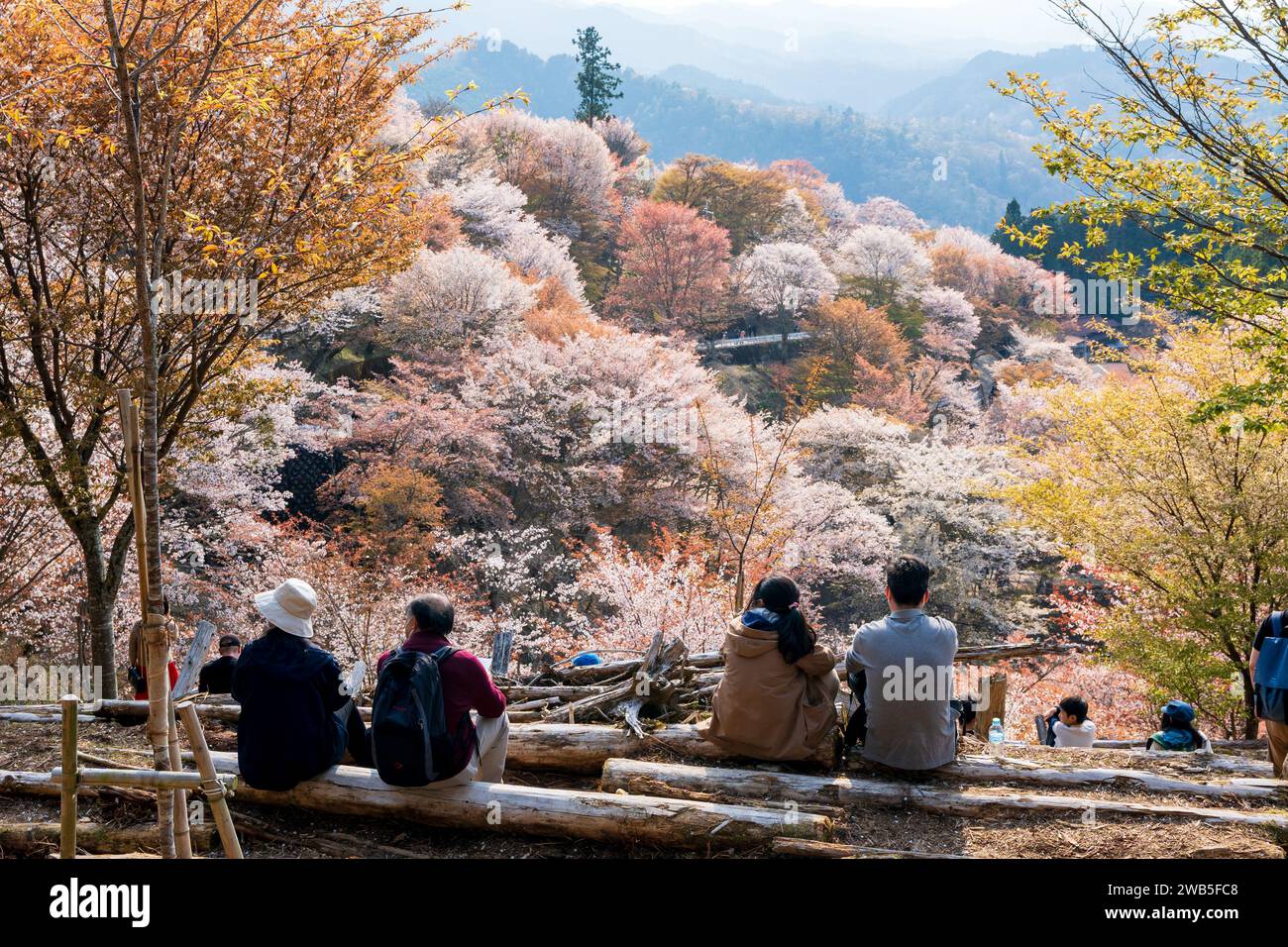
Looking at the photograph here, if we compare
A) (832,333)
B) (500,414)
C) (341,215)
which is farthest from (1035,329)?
(341,215)

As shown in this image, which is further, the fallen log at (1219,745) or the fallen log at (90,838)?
the fallen log at (1219,745)

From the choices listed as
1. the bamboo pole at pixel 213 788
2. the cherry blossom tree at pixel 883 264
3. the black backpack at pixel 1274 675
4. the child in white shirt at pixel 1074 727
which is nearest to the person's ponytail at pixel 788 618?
the black backpack at pixel 1274 675

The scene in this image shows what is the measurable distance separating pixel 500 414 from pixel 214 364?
11.4 meters

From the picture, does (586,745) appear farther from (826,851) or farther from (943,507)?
(943,507)

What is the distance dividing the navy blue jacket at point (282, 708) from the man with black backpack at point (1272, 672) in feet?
15.3

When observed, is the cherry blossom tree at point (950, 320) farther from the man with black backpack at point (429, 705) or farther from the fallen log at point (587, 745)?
the man with black backpack at point (429, 705)

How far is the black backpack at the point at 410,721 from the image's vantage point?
366 cm

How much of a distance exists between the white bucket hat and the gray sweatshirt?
8.89ft

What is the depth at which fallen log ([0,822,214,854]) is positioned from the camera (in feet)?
12.1

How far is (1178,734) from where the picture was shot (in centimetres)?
599

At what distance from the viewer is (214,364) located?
24.5 feet

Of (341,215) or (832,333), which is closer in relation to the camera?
(341,215)

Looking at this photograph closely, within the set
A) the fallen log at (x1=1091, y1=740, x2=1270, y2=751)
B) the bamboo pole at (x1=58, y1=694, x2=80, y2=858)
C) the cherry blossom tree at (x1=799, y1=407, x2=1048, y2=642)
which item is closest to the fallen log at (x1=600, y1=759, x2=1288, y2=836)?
the bamboo pole at (x1=58, y1=694, x2=80, y2=858)
